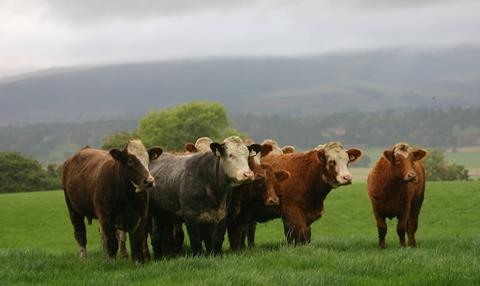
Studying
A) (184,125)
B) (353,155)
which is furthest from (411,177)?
(184,125)

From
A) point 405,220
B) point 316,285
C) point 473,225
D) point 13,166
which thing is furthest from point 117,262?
point 13,166

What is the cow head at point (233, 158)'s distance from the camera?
12383 mm

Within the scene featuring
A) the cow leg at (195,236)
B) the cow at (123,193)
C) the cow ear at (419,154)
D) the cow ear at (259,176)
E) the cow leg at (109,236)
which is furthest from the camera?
the cow ear at (419,154)

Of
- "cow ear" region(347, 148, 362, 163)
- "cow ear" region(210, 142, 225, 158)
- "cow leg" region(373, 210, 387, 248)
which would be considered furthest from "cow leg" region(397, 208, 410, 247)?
"cow ear" region(210, 142, 225, 158)

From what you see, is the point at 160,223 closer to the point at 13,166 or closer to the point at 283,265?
the point at 283,265

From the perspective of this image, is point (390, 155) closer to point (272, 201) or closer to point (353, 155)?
point (353, 155)

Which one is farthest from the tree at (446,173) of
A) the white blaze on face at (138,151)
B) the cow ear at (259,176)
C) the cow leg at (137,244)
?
the white blaze on face at (138,151)

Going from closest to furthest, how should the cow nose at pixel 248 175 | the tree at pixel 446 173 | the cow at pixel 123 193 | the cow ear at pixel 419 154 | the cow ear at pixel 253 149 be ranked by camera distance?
the cow at pixel 123 193
the cow nose at pixel 248 175
the cow ear at pixel 253 149
the cow ear at pixel 419 154
the tree at pixel 446 173

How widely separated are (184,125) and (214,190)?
8310 cm

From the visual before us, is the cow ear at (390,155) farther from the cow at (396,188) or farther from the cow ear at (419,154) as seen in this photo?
the cow ear at (419,154)

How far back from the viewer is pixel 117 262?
12.1 m

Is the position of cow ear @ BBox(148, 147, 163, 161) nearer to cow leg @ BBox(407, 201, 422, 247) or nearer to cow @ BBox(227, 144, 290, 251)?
cow @ BBox(227, 144, 290, 251)

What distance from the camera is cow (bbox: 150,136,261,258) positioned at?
495 inches

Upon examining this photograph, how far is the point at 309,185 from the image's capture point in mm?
14836
